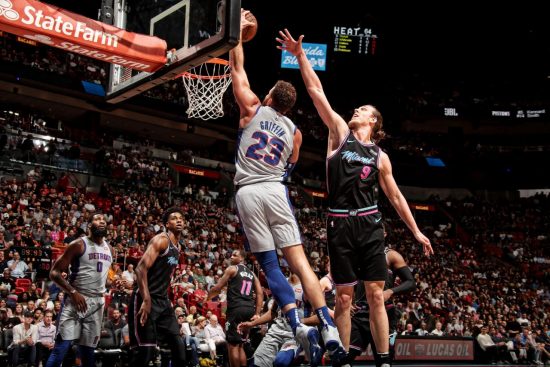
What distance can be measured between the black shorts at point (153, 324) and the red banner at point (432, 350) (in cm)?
988

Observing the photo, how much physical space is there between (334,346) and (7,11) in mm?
5508

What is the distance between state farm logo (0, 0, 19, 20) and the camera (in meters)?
7.01

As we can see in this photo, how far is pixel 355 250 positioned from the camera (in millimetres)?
5141

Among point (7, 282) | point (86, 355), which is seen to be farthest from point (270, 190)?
point (7, 282)

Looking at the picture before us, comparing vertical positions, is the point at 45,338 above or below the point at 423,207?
below

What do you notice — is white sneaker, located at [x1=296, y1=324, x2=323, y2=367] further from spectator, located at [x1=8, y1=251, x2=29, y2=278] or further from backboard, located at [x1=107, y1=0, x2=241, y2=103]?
spectator, located at [x1=8, y1=251, x2=29, y2=278]

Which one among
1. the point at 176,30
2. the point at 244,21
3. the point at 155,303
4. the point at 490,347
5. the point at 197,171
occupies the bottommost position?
the point at 490,347

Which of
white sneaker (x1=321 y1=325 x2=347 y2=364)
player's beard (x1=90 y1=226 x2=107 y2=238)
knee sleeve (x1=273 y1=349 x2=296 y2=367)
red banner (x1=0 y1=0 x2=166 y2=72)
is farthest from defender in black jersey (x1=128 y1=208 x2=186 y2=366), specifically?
white sneaker (x1=321 y1=325 x2=347 y2=364)

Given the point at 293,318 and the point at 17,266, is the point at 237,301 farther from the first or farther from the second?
the point at 17,266

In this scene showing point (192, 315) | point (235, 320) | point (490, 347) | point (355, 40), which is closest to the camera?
point (235, 320)

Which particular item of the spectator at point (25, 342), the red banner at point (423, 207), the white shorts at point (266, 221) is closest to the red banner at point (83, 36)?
the white shorts at point (266, 221)

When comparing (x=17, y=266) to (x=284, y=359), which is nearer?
(x=284, y=359)

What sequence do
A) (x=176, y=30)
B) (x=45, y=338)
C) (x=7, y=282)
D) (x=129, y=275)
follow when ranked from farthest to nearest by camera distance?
(x=129, y=275), (x=7, y=282), (x=45, y=338), (x=176, y=30)

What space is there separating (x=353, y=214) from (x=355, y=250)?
1.02 feet
